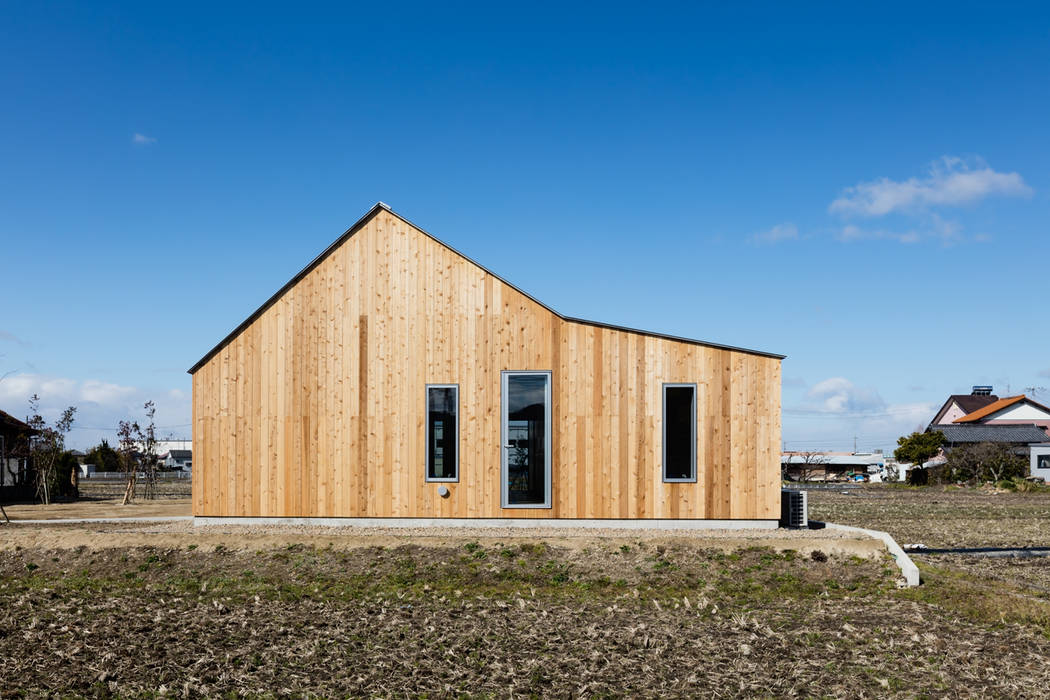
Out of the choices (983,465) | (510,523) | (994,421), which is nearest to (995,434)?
(994,421)

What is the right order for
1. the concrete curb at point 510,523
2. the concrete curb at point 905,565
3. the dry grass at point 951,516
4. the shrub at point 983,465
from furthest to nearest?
the shrub at point 983,465 < the dry grass at point 951,516 < the concrete curb at point 510,523 < the concrete curb at point 905,565

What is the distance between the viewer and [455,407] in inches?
581

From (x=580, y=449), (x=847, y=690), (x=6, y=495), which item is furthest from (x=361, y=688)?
(x=6, y=495)

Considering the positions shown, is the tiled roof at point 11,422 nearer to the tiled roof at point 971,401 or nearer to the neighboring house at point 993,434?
the neighboring house at point 993,434

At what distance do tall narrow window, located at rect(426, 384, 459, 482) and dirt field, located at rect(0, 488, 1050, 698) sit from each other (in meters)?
1.31

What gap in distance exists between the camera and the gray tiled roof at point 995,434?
55719mm

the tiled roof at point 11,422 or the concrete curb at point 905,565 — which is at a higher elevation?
the tiled roof at point 11,422

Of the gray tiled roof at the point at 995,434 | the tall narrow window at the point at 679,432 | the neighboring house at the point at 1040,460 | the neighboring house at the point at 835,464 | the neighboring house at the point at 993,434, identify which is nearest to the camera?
the tall narrow window at the point at 679,432

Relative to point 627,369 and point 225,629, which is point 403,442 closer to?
point 627,369

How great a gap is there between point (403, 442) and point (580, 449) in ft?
9.59

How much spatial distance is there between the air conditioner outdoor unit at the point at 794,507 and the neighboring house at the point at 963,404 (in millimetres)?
61494

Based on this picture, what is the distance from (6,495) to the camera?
2728 centimetres

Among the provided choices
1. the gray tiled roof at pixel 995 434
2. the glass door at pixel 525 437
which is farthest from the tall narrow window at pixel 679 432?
the gray tiled roof at pixel 995 434

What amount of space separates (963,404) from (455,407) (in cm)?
6608
